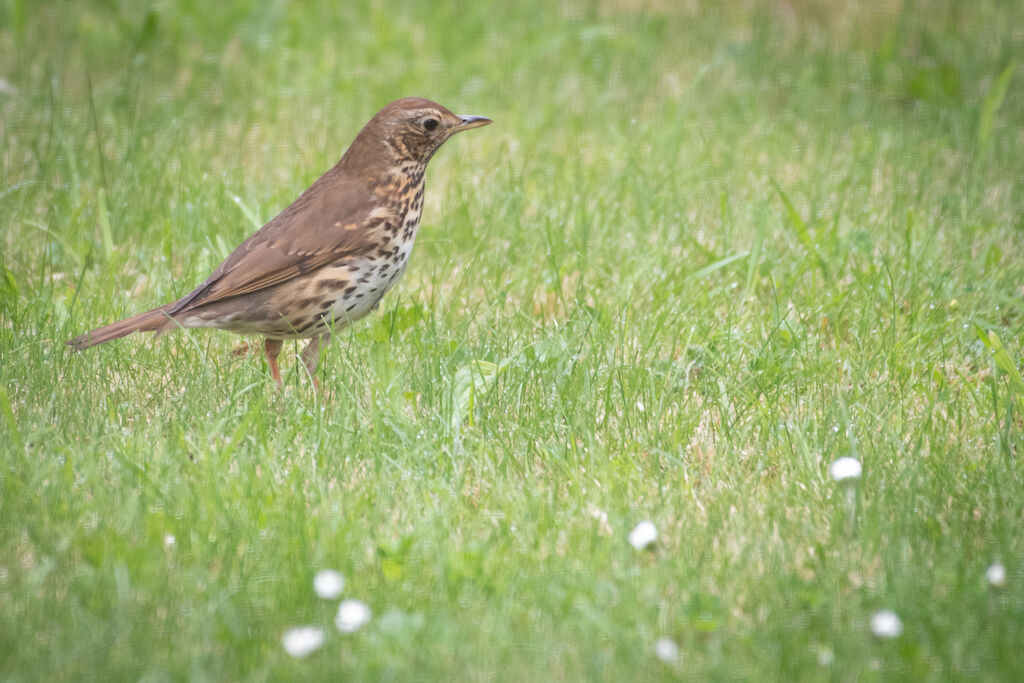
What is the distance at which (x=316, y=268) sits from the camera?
14.3 ft

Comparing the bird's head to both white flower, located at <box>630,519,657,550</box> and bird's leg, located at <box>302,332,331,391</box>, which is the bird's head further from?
white flower, located at <box>630,519,657,550</box>

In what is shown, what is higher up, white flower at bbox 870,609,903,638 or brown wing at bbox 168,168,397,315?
brown wing at bbox 168,168,397,315

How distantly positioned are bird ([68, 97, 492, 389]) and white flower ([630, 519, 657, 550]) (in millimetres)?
1581

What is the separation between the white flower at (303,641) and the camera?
268 cm

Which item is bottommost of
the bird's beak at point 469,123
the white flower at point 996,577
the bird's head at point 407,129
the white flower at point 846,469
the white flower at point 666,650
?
the white flower at point 996,577

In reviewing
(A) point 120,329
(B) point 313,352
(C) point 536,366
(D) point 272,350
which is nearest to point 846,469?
(C) point 536,366

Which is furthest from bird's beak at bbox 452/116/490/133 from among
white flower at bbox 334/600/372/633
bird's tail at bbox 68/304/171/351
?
white flower at bbox 334/600/372/633

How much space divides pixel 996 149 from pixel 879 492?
4.02m

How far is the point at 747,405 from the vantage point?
13.7 feet

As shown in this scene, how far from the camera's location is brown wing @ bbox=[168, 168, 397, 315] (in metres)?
4.34

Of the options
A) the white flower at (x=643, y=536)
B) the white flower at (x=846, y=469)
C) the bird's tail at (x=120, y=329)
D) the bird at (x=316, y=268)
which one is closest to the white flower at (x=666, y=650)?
the white flower at (x=643, y=536)

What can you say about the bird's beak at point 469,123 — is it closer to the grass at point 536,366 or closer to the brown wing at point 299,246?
the brown wing at point 299,246

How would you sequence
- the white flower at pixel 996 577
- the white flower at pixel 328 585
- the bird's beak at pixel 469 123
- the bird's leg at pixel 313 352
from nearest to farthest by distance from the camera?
the white flower at pixel 328 585 → the white flower at pixel 996 577 → the bird's leg at pixel 313 352 → the bird's beak at pixel 469 123

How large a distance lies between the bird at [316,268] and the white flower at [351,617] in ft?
5.36
